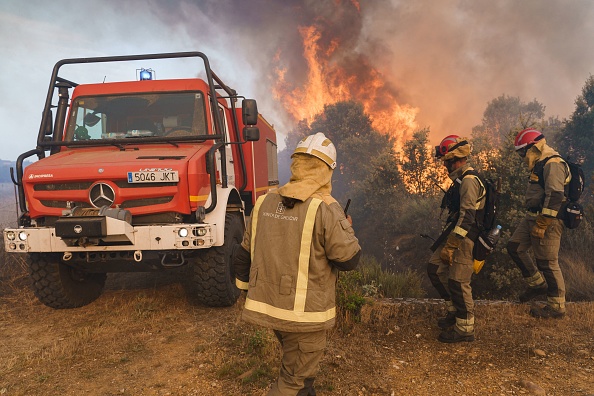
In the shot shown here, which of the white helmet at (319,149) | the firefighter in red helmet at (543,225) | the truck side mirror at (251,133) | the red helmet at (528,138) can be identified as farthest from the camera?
the truck side mirror at (251,133)

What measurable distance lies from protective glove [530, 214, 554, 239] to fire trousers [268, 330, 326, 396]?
328 cm

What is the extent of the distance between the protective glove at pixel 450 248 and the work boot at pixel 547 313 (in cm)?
140

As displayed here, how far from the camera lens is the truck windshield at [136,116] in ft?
15.5

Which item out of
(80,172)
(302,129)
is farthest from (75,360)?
(302,129)

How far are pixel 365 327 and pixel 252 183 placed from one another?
290 cm

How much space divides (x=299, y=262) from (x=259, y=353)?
1.76 m

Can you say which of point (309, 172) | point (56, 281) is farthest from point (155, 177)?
point (309, 172)

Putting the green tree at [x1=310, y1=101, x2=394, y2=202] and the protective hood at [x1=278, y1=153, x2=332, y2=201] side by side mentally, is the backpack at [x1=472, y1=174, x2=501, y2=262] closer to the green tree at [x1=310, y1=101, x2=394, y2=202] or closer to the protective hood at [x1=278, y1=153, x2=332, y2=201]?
the protective hood at [x1=278, y1=153, x2=332, y2=201]

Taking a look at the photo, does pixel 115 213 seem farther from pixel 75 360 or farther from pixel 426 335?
pixel 426 335

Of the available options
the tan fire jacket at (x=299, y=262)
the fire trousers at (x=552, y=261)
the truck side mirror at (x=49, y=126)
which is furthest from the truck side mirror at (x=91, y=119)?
the fire trousers at (x=552, y=261)

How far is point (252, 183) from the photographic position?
19.8 ft

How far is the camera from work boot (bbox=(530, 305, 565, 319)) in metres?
4.30

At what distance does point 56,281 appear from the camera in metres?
4.47

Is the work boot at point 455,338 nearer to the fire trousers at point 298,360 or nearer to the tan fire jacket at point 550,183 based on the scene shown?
the tan fire jacket at point 550,183
